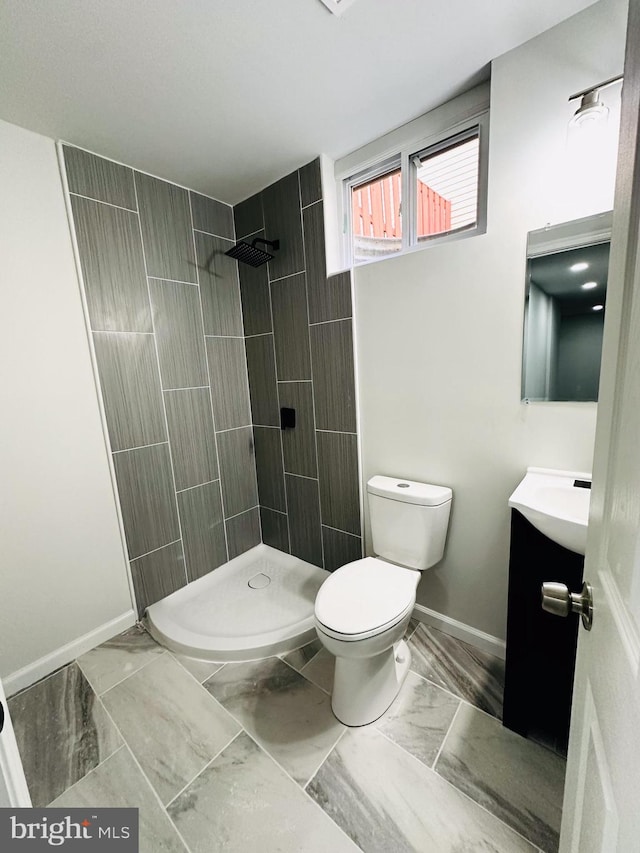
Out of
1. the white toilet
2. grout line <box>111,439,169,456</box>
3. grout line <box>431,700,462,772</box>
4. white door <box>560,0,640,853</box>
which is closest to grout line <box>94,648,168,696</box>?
the white toilet

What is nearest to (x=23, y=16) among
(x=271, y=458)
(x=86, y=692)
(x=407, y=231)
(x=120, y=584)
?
(x=407, y=231)

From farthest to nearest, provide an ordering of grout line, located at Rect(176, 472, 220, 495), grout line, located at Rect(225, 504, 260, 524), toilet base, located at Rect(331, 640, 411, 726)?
grout line, located at Rect(225, 504, 260, 524)
grout line, located at Rect(176, 472, 220, 495)
toilet base, located at Rect(331, 640, 411, 726)

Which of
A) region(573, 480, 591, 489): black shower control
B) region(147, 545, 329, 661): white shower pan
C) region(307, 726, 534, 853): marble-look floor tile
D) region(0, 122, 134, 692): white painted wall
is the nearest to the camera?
region(307, 726, 534, 853): marble-look floor tile

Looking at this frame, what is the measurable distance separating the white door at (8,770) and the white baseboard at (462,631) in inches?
64.0

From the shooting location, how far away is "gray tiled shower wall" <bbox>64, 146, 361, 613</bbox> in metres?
1.74

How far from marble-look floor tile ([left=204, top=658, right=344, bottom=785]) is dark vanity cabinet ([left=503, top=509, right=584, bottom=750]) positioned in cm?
68

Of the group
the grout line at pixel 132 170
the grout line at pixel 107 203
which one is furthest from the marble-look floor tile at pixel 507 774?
the grout line at pixel 132 170

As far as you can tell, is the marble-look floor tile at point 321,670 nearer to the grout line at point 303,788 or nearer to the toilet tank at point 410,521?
the grout line at point 303,788

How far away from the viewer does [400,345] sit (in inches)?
65.1

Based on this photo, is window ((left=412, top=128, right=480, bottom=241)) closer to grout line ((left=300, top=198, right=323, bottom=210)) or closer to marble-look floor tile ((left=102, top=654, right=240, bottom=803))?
grout line ((left=300, top=198, right=323, bottom=210))

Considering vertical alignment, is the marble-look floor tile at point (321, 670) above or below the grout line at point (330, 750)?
above

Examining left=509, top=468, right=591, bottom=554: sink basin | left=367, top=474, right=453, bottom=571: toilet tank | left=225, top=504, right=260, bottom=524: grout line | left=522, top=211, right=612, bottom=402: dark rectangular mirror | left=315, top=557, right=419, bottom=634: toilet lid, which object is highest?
left=522, top=211, right=612, bottom=402: dark rectangular mirror

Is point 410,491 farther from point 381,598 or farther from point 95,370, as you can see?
point 95,370

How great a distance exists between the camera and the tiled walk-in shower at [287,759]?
3.34 ft
